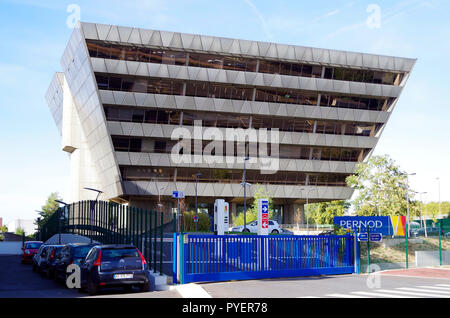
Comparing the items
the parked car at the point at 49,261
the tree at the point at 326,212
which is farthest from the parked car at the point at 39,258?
the tree at the point at 326,212

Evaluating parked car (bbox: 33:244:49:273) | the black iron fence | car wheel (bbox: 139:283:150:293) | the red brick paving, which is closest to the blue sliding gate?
the black iron fence

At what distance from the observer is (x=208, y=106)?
229 ft

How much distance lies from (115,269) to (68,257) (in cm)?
602

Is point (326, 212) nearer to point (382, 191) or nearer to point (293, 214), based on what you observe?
point (293, 214)

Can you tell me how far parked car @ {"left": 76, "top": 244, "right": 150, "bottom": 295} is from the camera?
1588 cm

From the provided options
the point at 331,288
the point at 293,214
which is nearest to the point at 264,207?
the point at 331,288

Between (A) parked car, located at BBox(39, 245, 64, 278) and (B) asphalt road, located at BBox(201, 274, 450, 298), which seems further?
(A) parked car, located at BBox(39, 245, 64, 278)

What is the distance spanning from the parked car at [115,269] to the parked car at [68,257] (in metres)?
4.49

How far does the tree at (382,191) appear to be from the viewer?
61000 millimetres

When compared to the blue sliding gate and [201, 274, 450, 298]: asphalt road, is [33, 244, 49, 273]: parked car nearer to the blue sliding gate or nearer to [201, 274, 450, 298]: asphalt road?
the blue sliding gate

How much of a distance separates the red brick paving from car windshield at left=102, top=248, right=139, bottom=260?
12262mm

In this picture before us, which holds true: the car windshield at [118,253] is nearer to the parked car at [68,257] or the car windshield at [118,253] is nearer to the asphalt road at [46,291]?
the asphalt road at [46,291]

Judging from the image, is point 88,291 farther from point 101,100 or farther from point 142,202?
point 142,202

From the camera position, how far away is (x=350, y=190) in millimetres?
78875
